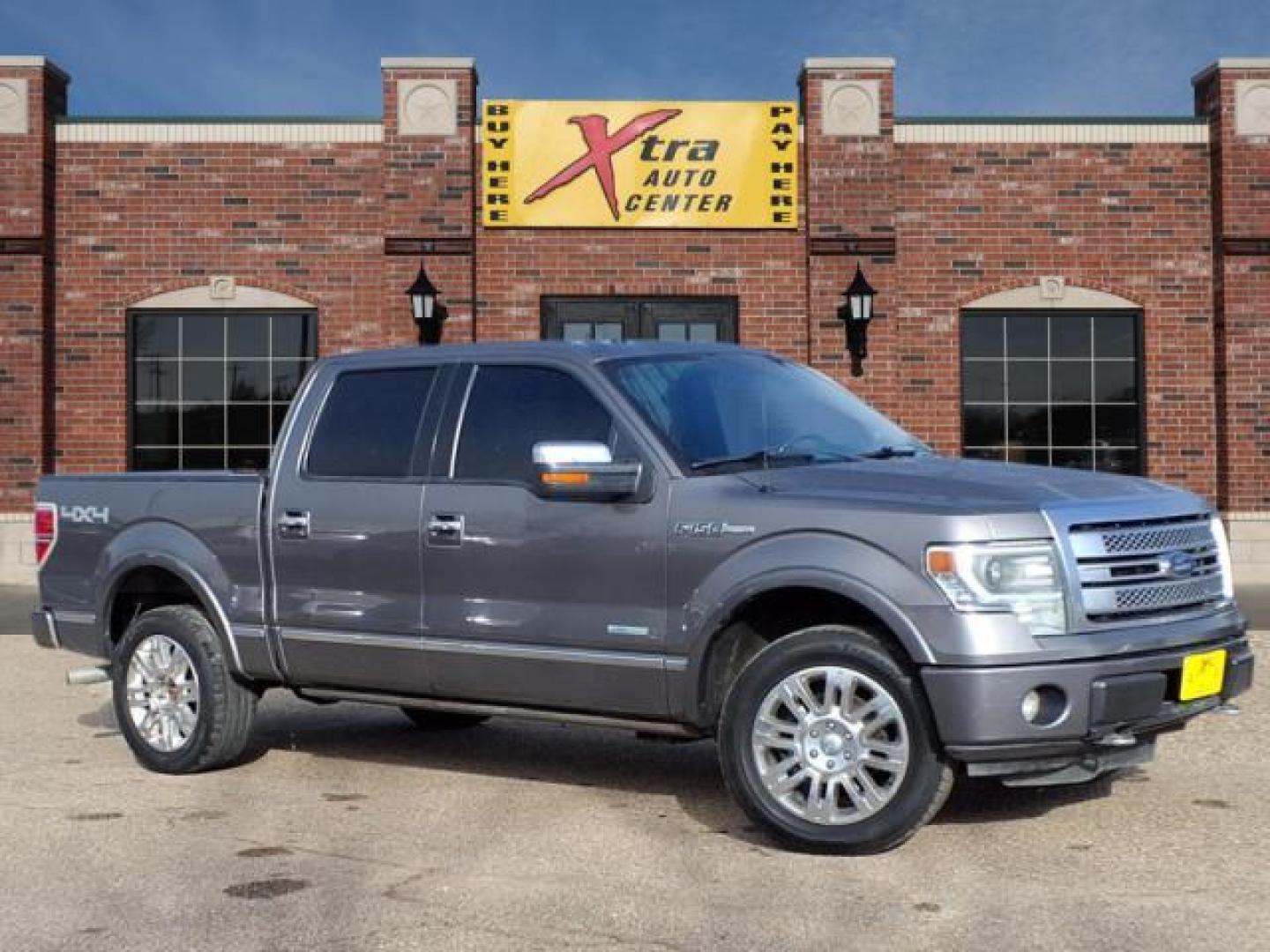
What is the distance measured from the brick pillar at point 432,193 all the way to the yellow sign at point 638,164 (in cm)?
35

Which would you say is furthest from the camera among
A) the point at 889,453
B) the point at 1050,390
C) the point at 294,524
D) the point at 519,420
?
the point at 1050,390

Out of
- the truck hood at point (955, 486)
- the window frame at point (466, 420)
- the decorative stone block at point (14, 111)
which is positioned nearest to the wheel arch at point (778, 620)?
the truck hood at point (955, 486)

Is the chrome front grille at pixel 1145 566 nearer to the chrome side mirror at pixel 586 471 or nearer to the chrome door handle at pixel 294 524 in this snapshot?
the chrome side mirror at pixel 586 471

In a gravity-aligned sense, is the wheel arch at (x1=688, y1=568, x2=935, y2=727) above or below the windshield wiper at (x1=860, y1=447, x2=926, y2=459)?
below

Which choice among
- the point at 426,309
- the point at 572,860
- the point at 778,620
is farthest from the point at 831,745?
the point at 426,309

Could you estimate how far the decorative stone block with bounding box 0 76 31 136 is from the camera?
18.9 metres

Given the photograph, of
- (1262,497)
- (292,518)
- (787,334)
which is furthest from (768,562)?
(1262,497)

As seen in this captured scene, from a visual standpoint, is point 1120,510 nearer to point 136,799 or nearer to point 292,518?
point 292,518

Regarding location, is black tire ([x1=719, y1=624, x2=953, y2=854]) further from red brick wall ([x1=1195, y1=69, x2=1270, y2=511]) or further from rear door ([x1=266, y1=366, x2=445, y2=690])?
red brick wall ([x1=1195, y1=69, x2=1270, y2=511])

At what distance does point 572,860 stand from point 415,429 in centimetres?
214

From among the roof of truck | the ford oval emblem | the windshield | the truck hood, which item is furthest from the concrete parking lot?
the roof of truck

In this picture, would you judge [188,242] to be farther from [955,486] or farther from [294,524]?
[955,486]

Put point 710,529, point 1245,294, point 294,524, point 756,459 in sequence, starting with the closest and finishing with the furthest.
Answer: point 710,529 → point 756,459 → point 294,524 → point 1245,294

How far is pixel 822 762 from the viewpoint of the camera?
18.3 ft
